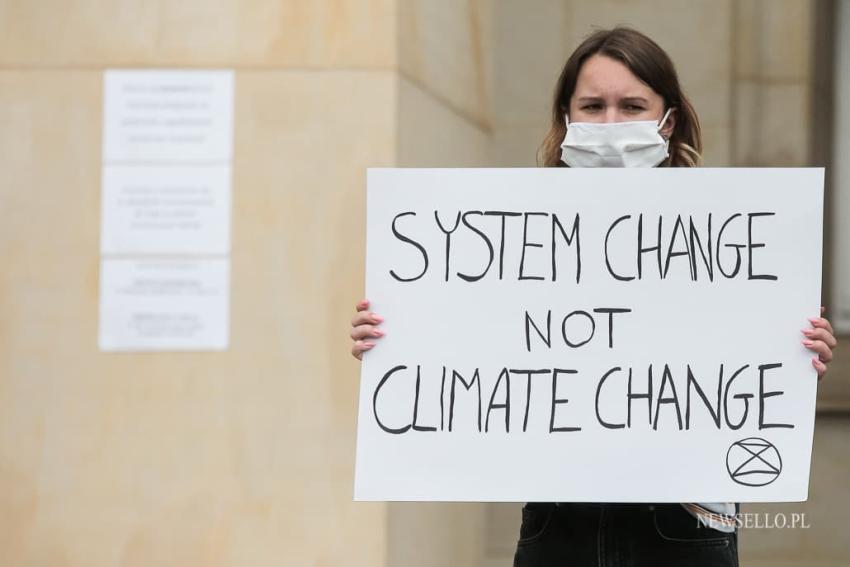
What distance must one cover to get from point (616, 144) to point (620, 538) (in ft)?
2.69

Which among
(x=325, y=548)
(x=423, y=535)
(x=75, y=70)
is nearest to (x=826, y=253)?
(x=423, y=535)

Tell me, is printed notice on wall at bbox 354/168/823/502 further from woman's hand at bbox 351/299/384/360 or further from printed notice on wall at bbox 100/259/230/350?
printed notice on wall at bbox 100/259/230/350

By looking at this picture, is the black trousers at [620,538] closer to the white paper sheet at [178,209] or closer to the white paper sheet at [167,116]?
the white paper sheet at [178,209]

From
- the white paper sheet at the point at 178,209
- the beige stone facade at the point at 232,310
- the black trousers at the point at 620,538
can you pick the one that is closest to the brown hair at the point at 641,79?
the black trousers at the point at 620,538

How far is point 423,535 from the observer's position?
510cm

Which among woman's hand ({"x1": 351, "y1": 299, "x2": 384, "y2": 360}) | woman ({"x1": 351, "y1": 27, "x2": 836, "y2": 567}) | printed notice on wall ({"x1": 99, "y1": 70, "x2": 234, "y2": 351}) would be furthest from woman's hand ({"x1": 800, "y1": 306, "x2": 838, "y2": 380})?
printed notice on wall ({"x1": 99, "y1": 70, "x2": 234, "y2": 351})

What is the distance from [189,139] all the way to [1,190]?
69cm

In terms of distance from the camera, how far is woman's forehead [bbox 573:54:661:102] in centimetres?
284

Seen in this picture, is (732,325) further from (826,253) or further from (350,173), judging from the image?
(826,253)

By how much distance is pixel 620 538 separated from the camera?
8.55ft

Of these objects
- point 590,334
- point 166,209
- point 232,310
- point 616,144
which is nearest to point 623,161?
point 616,144

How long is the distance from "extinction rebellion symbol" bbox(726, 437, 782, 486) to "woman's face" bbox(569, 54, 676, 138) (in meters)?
0.70

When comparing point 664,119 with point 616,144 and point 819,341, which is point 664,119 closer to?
point 616,144

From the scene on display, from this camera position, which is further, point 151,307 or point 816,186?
point 151,307
